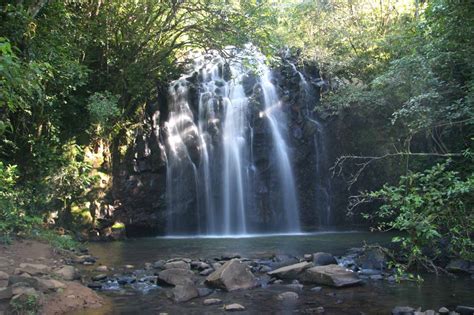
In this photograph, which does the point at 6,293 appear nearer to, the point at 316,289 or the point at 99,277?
the point at 99,277

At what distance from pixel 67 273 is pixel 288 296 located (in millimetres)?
3979

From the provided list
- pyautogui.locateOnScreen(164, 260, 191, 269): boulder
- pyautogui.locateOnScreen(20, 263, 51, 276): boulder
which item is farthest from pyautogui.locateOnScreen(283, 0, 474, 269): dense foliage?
pyautogui.locateOnScreen(20, 263, 51, 276): boulder

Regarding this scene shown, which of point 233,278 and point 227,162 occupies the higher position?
point 227,162

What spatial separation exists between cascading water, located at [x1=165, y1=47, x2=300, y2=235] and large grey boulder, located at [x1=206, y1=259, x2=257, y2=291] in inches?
363

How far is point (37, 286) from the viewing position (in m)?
6.70

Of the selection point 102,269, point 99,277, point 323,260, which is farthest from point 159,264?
point 323,260

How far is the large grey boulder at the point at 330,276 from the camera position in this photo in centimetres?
792

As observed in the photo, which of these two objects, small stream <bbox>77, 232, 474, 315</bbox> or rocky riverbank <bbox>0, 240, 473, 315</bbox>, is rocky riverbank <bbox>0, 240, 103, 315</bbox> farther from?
small stream <bbox>77, 232, 474, 315</bbox>

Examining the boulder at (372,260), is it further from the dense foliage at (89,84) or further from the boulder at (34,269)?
the dense foliage at (89,84)

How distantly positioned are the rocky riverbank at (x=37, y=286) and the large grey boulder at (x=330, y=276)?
375cm

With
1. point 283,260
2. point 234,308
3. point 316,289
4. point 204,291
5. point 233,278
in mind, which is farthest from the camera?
point 283,260

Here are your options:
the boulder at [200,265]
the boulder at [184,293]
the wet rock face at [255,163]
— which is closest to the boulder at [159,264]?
the boulder at [200,265]

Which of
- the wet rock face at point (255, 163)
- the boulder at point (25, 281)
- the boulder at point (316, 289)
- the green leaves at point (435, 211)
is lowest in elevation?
the boulder at point (316, 289)

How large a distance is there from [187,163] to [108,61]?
5.06 metres
